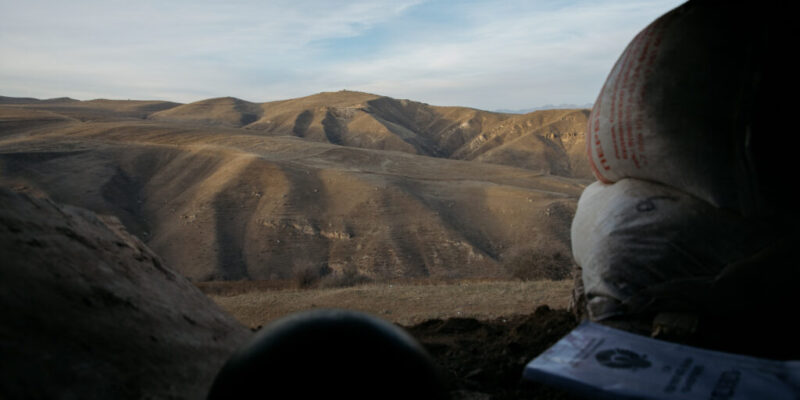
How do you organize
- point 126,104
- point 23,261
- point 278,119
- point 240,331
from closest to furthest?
point 23,261, point 240,331, point 278,119, point 126,104

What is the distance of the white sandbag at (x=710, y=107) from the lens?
3396 millimetres

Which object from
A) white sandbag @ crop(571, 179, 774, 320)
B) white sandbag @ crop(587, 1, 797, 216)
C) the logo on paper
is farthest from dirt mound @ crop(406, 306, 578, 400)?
white sandbag @ crop(587, 1, 797, 216)

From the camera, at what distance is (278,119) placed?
219 ft

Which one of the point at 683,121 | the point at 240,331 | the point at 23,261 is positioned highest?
the point at 683,121

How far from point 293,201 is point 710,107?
22.9m

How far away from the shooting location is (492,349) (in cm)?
453

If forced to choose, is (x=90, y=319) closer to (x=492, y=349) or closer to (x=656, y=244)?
(x=492, y=349)

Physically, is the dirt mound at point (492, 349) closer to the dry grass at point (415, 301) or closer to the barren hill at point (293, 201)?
the dry grass at point (415, 301)

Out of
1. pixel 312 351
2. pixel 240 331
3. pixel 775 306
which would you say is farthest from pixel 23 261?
pixel 775 306

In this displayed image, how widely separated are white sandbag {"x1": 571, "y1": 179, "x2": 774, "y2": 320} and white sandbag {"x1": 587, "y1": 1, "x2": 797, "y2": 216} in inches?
4.6

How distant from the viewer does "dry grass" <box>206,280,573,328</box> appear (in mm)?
7145

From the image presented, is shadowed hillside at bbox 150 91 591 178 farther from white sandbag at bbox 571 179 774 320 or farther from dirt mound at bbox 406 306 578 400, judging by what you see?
white sandbag at bbox 571 179 774 320

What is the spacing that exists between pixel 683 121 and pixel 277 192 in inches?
933

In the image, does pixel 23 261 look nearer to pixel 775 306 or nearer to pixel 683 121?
pixel 683 121
